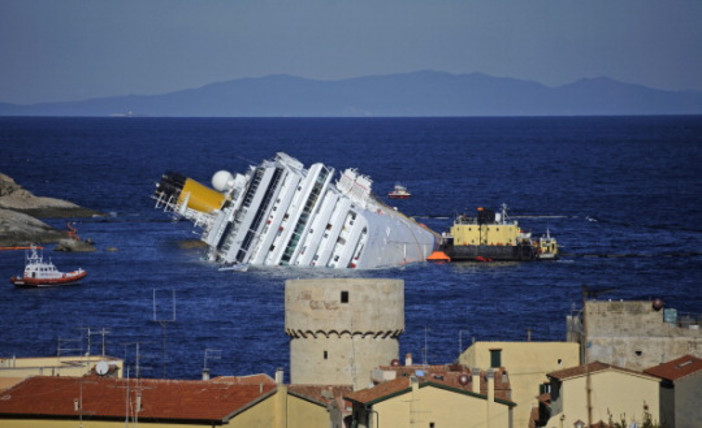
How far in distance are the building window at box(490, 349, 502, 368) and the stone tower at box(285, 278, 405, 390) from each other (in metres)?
2.88

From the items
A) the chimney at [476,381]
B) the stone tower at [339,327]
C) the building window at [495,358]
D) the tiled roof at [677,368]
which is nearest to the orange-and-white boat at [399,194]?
the building window at [495,358]

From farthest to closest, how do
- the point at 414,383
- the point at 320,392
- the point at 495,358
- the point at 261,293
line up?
the point at 261,293 → the point at 495,358 → the point at 320,392 → the point at 414,383

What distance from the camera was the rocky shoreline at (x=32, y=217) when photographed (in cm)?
13050

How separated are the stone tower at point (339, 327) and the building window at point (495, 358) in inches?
113

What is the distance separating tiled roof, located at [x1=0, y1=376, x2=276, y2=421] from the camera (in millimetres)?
41844

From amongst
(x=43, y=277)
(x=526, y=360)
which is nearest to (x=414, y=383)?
(x=526, y=360)

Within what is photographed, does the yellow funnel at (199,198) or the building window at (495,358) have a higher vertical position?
the yellow funnel at (199,198)

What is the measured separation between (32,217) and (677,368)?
340ft

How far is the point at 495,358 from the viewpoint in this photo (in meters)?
49.5

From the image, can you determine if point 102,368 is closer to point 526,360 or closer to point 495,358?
point 495,358

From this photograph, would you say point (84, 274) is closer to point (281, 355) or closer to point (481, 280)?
point (481, 280)

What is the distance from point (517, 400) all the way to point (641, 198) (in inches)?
5172

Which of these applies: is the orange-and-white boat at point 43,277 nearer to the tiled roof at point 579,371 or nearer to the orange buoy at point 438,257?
the orange buoy at point 438,257

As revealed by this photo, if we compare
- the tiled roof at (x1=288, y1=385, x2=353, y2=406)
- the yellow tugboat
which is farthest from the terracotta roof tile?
the yellow tugboat
